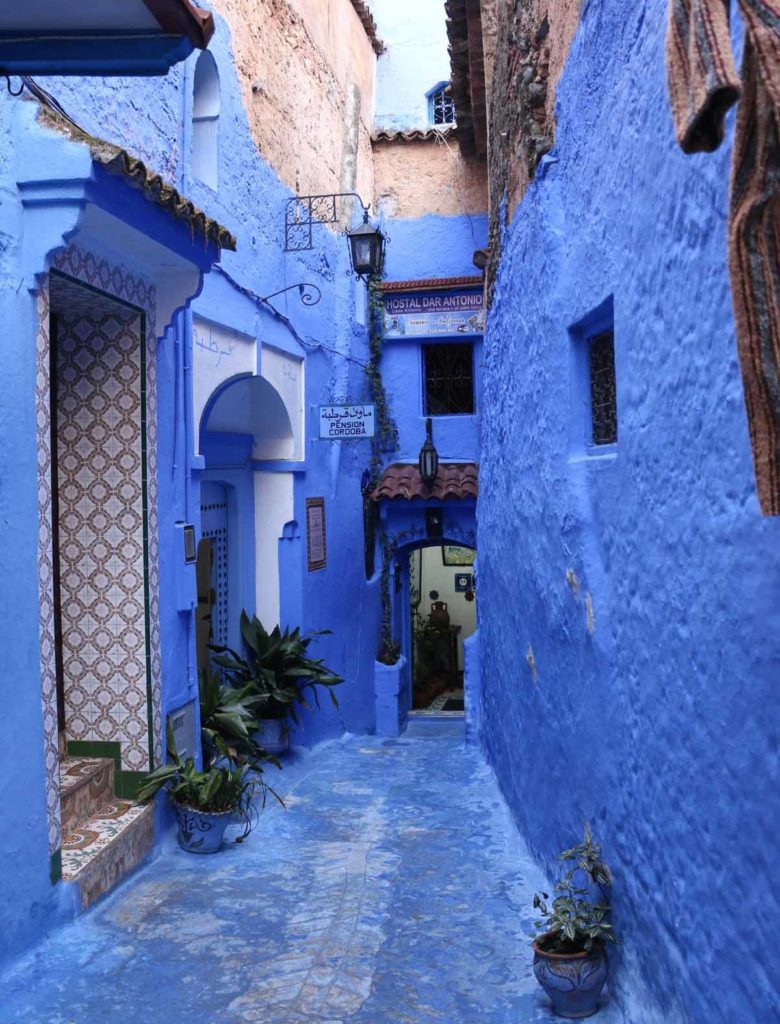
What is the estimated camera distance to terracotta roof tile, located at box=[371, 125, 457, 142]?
13281 millimetres

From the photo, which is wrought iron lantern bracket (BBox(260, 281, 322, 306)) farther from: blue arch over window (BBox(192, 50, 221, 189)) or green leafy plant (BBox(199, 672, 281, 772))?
green leafy plant (BBox(199, 672, 281, 772))

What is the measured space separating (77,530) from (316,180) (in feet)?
19.8

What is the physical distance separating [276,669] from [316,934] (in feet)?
13.1

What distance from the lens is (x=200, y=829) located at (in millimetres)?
6207

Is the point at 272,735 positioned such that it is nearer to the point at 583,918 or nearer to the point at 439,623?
the point at 583,918

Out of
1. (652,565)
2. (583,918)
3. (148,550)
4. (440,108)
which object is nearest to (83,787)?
(148,550)

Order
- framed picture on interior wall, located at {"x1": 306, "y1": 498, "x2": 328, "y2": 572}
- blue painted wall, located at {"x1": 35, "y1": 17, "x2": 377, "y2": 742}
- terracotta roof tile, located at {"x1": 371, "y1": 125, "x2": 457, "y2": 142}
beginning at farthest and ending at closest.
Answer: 1. terracotta roof tile, located at {"x1": 371, "y1": 125, "x2": 457, "y2": 142}
2. framed picture on interior wall, located at {"x1": 306, "y1": 498, "x2": 328, "y2": 572}
3. blue painted wall, located at {"x1": 35, "y1": 17, "x2": 377, "y2": 742}

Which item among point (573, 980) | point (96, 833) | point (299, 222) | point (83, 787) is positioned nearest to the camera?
point (573, 980)

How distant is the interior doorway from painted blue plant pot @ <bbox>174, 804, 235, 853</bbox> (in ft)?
27.4

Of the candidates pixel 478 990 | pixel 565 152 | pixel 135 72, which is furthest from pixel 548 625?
pixel 135 72

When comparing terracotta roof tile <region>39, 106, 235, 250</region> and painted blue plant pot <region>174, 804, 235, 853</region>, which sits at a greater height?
terracotta roof tile <region>39, 106, 235, 250</region>

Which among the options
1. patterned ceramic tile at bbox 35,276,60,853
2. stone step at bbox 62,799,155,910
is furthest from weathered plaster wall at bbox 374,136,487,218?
stone step at bbox 62,799,155,910

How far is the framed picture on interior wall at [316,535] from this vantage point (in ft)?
34.3

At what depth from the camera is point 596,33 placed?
461cm
